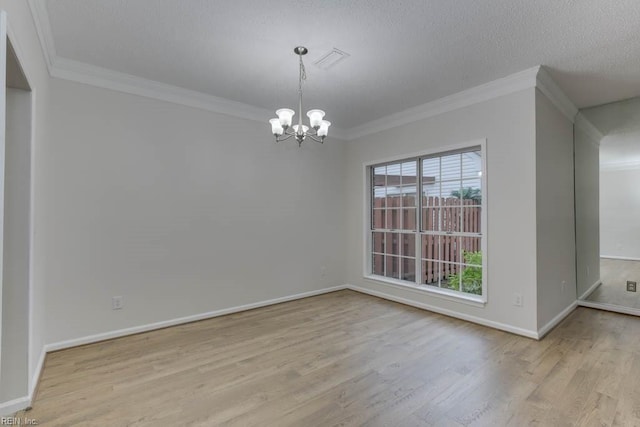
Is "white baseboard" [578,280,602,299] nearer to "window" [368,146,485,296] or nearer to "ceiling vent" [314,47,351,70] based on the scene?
"window" [368,146,485,296]

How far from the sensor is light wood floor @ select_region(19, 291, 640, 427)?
1939 mm

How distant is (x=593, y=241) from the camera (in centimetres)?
455

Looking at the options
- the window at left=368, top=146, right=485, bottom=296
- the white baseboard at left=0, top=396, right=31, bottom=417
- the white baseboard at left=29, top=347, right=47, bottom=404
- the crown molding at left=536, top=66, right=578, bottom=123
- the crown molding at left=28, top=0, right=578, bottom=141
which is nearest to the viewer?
the white baseboard at left=0, top=396, right=31, bottom=417

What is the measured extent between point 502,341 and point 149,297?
12.2 feet

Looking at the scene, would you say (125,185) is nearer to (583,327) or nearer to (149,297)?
(149,297)

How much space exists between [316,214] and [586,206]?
12.8ft

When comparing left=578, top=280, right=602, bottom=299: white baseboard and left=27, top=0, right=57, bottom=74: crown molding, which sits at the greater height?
left=27, top=0, right=57, bottom=74: crown molding

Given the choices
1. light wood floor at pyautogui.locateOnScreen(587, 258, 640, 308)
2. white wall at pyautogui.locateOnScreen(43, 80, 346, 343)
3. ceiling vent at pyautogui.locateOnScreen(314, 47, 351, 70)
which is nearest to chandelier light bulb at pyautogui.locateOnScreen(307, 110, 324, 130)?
ceiling vent at pyautogui.locateOnScreen(314, 47, 351, 70)

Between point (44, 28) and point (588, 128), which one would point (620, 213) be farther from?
point (44, 28)

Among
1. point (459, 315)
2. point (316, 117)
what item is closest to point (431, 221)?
point (459, 315)

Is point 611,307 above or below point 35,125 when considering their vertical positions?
below

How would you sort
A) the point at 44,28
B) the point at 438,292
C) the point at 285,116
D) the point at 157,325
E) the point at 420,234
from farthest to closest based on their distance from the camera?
the point at 420,234 < the point at 438,292 < the point at 157,325 < the point at 285,116 < the point at 44,28

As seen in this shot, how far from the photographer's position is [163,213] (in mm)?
3432

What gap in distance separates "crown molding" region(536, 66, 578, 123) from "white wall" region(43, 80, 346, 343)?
116 inches
